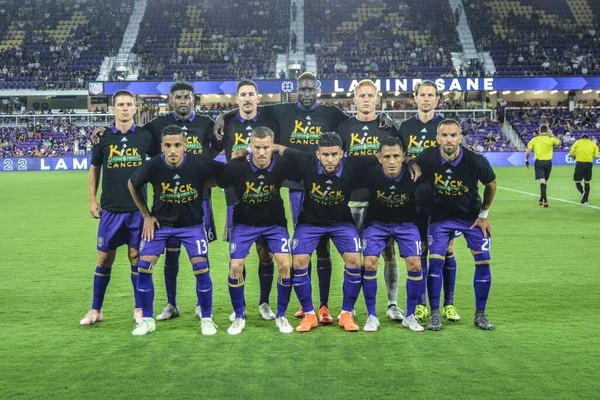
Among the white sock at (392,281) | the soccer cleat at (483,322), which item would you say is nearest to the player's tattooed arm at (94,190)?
the white sock at (392,281)

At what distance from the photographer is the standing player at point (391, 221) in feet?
20.3

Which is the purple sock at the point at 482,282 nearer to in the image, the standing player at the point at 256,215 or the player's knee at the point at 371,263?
the player's knee at the point at 371,263

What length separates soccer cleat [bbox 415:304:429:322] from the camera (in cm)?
651

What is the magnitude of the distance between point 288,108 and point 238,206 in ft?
4.31

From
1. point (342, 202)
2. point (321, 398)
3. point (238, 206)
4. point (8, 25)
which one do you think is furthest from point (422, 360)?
point (8, 25)

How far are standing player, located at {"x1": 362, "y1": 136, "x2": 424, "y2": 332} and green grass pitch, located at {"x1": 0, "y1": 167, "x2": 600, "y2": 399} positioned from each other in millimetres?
389

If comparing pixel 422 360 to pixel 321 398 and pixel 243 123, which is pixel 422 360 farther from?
pixel 243 123

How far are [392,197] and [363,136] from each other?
0.81 metres

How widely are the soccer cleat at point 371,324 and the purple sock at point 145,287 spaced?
2.00 metres

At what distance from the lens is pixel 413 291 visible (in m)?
6.16

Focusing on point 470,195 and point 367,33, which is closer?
point 470,195

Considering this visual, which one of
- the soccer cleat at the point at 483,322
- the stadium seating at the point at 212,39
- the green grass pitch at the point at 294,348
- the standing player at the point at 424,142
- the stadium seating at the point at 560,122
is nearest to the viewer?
the green grass pitch at the point at 294,348

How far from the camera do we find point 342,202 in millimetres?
6320

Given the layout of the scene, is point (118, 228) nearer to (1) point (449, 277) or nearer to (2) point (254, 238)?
(2) point (254, 238)
